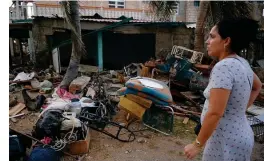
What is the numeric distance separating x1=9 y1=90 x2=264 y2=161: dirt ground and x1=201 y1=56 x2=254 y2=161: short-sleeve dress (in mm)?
2615

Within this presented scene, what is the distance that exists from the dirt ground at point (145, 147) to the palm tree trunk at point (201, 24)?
12.9 ft

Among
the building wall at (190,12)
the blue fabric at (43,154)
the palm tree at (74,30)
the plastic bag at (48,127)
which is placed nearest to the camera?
the blue fabric at (43,154)

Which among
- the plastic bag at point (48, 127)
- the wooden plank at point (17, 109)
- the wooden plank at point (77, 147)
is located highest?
the plastic bag at point (48, 127)

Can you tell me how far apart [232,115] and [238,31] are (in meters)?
0.59

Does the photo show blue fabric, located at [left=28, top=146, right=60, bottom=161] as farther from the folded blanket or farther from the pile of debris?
the folded blanket

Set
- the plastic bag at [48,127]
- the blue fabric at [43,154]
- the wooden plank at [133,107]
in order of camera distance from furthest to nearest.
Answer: the wooden plank at [133,107] < the plastic bag at [48,127] < the blue fabric at [43,154]

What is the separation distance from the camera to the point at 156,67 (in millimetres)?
8516

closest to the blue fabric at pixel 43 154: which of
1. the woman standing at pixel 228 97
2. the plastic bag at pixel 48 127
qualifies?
the plastic bag at pixel 48 127

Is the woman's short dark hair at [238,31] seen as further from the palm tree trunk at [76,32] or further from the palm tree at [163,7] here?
the palm tree at [163,7]

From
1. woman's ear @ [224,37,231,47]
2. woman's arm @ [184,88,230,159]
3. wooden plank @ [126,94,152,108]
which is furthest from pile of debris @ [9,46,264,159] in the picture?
woman's ear @ [224,37,231,47]

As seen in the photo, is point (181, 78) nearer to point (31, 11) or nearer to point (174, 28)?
point (174, 28)

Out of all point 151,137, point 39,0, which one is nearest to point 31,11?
point 39,0

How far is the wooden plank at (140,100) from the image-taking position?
488cm

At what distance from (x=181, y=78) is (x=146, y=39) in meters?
6.86
